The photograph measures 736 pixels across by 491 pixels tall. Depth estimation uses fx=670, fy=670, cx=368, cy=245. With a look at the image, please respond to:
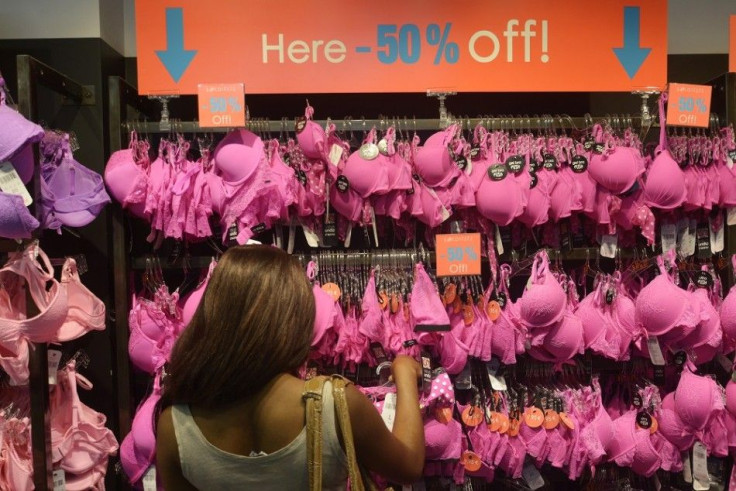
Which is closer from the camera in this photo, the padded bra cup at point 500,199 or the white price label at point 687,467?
the padded bra cup at point 500,199

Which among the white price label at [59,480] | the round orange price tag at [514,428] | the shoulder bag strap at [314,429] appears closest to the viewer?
the shoulder bag strap at [314,429]

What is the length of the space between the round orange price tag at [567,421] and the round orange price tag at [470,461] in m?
0.38

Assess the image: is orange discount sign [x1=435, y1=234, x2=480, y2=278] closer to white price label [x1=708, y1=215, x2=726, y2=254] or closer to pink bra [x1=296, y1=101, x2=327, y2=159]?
pink bra [x1=296, y1=101, x2=327, y2=159]

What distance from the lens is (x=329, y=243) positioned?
266 cm

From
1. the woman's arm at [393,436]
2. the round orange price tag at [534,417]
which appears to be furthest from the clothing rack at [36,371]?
the round orange price tag at [534,417]

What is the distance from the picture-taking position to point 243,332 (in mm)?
1346

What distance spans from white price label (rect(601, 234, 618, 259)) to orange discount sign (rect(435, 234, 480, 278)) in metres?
0.56

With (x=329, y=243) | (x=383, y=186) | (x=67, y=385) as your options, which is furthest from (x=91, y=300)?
(x=383, y=186)

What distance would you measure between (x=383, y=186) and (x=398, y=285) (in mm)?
419

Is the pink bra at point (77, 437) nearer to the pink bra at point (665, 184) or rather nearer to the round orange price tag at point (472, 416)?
the round orange price tag at point (472, 416)

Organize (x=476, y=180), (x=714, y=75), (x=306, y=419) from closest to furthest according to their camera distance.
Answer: (x=306, y=419), (x=476, y=180), (x=714, y=75)

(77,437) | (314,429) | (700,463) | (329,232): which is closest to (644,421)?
(700,463)

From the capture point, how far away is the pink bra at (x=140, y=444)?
2.45m

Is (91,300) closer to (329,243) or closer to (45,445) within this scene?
(45,445)
